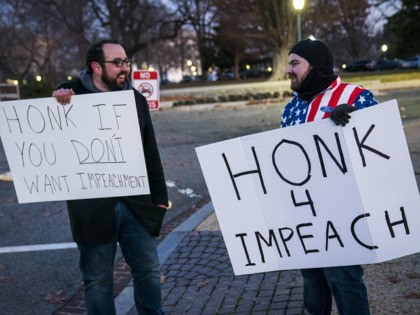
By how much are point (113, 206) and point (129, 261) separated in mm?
397

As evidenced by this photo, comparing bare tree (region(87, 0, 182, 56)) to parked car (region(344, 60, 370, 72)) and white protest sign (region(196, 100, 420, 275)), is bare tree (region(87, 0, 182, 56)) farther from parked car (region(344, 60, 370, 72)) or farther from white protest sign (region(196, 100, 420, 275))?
white protest sign (region(196, 100, 420, 275))

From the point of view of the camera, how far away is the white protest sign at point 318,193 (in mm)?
2656

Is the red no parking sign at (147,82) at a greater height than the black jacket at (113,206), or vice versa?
the red no parking sign at (147,82)

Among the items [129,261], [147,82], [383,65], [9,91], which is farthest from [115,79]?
[383,65]

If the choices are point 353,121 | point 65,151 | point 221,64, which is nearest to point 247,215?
point 353,121

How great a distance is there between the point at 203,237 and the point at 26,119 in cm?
280

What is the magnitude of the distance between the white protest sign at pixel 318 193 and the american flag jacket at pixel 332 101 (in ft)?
0.41

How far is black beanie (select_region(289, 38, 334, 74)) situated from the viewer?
9.19ft

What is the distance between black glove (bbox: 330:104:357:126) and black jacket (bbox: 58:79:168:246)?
1.25 meters

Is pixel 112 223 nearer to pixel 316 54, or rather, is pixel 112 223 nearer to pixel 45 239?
pixel 316 54

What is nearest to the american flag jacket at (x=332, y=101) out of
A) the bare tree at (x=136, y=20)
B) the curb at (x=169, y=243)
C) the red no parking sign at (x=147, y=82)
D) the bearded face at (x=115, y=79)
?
the bearded face at (x=115, y=79)

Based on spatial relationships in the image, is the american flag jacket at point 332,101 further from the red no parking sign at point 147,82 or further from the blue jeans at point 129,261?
the red no parking sign at point 147,82

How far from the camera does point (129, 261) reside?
3299 mm

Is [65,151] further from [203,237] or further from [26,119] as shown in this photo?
[203,237]
